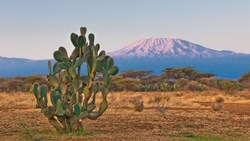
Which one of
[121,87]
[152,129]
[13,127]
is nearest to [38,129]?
[13,127]

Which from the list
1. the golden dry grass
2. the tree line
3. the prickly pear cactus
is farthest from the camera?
the tree line

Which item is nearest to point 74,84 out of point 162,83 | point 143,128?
point 143,128

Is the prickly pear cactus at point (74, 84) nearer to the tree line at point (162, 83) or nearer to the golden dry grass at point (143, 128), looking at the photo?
the golden dry grass at point (143, 128)

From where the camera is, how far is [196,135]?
45.2ft

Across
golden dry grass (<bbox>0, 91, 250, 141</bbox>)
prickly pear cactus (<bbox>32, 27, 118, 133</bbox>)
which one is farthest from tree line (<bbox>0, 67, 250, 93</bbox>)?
prickly pear cactus (<bbox>32, 27, 118, 133</bbox>)

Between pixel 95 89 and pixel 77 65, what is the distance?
96 cm

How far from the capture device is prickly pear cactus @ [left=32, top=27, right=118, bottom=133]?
13695mm

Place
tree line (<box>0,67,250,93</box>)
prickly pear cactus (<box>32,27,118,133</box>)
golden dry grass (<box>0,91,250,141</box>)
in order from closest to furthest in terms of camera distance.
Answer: golden dry grass (<box>0,91,250,141</box>), prickly pear cactus (<box>32,27,118,133</box>), tree line (<box>0,67,250,93</box>)

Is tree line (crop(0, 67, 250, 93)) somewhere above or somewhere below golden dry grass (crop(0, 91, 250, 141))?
below

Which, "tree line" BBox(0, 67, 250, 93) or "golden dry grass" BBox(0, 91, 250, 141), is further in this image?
"tree line" BBox(0, 67, 250, 93)

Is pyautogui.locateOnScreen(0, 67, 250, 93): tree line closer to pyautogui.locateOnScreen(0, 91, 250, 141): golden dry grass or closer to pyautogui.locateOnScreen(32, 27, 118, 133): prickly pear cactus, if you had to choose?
pyautogui.locateOnScreen(0, 91, 250, 141): golden dry grass

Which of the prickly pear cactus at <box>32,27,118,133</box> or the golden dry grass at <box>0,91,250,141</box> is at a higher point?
the prickly pear cactus at <box>32,27,118,133</box>


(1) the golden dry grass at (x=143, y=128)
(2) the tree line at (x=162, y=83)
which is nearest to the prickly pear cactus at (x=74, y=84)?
(1) the golden dry grass at (x=143, y=128)

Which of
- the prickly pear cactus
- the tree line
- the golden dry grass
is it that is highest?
the prickly pear cactus
